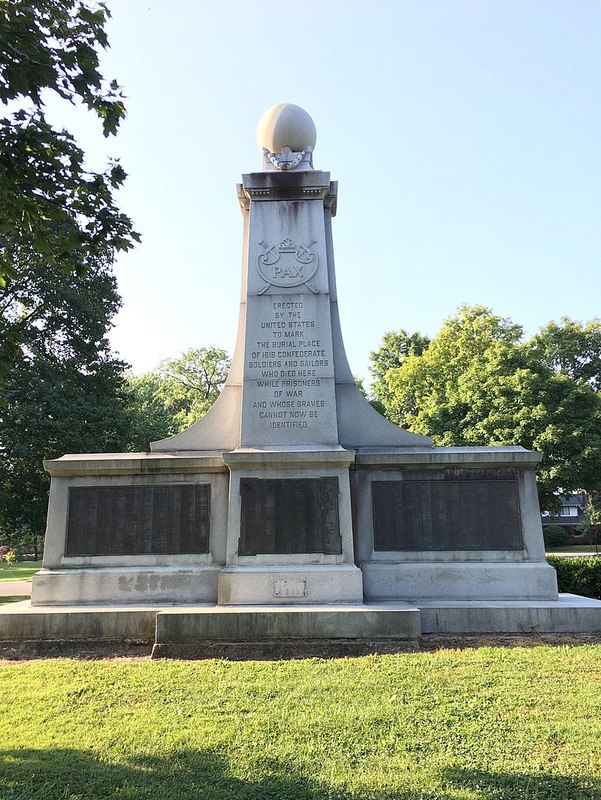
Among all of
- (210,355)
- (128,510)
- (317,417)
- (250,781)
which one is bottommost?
(250,781)

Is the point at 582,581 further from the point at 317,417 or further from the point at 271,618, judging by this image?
the point at 271,618

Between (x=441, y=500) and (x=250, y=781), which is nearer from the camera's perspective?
(x=250, y=781)

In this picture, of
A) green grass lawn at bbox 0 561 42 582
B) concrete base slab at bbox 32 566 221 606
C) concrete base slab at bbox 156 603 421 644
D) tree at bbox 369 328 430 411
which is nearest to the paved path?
green grass lawn at bbox 0 561 42 582

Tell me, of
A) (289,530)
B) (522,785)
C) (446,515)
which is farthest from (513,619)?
(522,785)

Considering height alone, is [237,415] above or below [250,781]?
above

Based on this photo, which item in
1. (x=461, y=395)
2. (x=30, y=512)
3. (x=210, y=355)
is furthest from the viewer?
(x=210, y=355)

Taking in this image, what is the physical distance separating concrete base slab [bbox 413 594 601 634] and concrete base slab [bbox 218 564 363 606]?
111 centimetres

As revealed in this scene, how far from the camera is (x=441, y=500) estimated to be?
930 cm

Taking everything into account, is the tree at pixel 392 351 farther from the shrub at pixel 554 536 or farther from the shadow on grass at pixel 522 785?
the shadow on grass at pixel 522 785

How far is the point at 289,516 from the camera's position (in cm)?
891

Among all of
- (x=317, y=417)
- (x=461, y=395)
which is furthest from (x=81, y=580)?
(x=461, y=395)

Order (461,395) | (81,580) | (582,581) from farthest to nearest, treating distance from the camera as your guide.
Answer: (461,395), (582,581), (81,580)

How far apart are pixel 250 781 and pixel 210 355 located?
3970 centimetres

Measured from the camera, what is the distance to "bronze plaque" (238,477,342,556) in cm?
878
